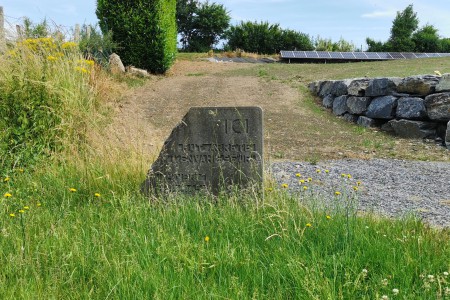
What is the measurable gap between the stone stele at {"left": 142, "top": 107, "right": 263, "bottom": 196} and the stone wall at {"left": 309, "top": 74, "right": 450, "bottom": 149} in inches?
195

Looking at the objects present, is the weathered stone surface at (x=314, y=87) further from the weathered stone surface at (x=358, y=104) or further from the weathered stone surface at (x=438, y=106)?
the weathered stone surface at (x=438, y=106)

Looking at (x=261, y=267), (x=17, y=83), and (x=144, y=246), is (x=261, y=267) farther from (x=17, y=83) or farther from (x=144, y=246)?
(x=17, y=83)

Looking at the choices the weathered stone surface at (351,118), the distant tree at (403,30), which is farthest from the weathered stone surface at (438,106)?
the distant tree at (403,30)

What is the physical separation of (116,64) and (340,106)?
6707 millimetres

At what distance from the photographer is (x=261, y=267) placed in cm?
282

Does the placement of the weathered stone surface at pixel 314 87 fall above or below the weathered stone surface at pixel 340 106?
above

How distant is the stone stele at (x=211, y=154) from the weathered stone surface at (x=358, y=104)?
5.97 m

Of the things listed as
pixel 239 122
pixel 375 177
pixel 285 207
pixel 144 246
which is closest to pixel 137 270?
pixel 144 246

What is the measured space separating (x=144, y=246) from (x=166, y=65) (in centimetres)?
1253

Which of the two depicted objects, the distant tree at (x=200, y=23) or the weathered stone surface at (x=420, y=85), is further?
the distant tree at (x=200, y=23)

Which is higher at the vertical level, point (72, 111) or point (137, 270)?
point (72, 111)

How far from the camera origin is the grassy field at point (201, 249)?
8.44ft

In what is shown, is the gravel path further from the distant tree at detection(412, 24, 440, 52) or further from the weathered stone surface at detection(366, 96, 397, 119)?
the distant tree at detection(412, 24, 440, 52)

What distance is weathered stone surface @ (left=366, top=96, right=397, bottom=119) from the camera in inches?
360
